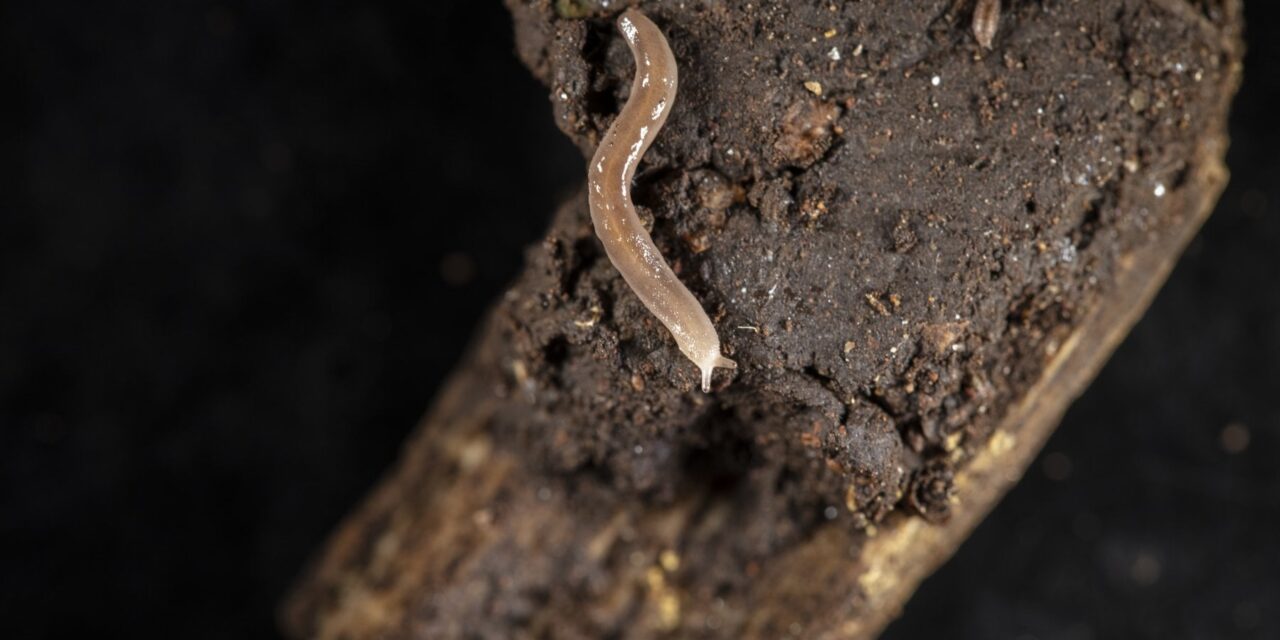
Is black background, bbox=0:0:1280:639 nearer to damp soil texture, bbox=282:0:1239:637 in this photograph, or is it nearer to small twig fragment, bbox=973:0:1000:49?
damp soil texture, bbox=282:0:1239:637

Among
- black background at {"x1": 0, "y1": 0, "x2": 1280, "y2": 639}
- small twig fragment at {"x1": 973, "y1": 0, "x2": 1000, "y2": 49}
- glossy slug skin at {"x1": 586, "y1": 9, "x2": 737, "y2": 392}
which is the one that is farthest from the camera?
black background at {"x1": 0, "y1": 0, "x2": 1280, "y2": 639}

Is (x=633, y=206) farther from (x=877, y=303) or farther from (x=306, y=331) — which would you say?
(x=306, y=331)

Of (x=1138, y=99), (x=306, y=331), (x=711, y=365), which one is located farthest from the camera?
(x=306, y=331)

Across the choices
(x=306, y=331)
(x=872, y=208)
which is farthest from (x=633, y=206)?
(x=306, y=331)

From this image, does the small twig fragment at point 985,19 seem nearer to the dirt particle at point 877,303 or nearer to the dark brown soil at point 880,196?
the dark brown soil at point 880,196

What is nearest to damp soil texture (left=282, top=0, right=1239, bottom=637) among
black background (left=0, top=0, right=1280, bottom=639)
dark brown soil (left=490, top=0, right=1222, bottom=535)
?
dark brown soil (left=490, top=0, right=1222, bottom=535)

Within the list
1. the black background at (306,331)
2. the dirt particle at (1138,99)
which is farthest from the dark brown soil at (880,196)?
the black background at (306,331)
